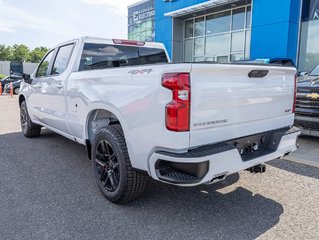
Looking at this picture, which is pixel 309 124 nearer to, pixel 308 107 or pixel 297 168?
pixel 308 107

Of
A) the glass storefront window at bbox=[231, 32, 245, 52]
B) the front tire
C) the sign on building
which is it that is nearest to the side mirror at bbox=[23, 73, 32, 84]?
the front tire

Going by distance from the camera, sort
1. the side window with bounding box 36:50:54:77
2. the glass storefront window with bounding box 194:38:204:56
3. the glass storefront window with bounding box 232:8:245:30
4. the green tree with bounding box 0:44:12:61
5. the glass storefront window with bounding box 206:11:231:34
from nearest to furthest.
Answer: the side window with bounding box 36:50:54:77 → the glass storefront window with bounding box 232:8:245:30 → the glass storefront window with bounding box 206:11:231:34 → the glass storefront window with bounding box 194:38:204:56 → the green tree with bounding box 0:44:12:61

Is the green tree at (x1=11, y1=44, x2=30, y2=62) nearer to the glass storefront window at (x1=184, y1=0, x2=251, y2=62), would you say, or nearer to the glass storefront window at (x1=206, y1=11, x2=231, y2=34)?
the glass storefront window at (x1=184, y1=0, x2=251, y2=62)

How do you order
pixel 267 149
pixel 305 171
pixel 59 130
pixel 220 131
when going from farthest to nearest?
1. pixel 59 130
2. pixel 305 171
3. pixel 267 149
4. pixel 220 131

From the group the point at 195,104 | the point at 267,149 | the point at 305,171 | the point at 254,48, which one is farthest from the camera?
the point at 254,48

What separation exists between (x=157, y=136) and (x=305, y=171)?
2810 millimetres

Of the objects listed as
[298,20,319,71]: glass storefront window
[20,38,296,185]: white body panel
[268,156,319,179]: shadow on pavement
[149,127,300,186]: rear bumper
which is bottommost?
[268,156,319,179]: shadow on pavement

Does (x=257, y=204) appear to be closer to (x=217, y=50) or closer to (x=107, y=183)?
(x=107, y=183)

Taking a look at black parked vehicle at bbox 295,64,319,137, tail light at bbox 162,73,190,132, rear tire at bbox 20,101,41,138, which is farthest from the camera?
rear tire at bbox 20,101,41,138

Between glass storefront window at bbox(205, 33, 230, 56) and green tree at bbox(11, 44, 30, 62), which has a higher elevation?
green tree at bbox(11, 44, 30, 62)

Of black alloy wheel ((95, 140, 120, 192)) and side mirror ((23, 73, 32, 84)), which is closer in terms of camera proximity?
black alloy wheel ((95, 140, 120, 192))

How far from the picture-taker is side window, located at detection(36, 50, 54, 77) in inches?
214

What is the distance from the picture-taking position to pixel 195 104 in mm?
2531

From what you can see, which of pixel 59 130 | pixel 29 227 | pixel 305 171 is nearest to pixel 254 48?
pixel 305 171
